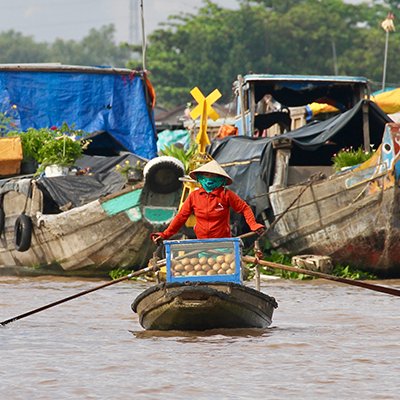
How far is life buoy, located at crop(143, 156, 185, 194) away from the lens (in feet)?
47.7

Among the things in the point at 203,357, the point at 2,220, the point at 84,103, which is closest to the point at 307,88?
the point at 84,103

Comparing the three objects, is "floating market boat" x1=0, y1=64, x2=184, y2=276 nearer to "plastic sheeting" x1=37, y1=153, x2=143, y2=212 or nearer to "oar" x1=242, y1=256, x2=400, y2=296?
"plastic sheeting" x1=37, y1=153, x2=143, y2=212

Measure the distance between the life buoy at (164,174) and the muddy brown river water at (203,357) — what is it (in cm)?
292

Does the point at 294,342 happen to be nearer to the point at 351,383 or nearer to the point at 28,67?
the point at 351,383

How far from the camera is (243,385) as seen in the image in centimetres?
714

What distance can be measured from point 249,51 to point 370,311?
4423 cm

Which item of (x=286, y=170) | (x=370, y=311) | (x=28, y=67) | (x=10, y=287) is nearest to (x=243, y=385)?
(x=370, y=311)

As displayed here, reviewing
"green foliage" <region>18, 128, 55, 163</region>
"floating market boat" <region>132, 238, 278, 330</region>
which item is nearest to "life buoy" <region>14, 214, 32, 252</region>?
"green foliage" <region>18, 128, 55, 163</region>

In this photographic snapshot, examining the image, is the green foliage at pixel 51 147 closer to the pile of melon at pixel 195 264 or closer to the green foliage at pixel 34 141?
the green foliage at pixel 34 141

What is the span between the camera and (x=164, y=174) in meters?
14.8

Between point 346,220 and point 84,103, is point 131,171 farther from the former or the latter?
point 84,103

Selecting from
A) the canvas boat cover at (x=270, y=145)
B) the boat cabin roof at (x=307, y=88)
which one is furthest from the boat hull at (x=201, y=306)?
the boat cabin roof at (x=307, y=88)

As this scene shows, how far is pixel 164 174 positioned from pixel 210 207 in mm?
5213

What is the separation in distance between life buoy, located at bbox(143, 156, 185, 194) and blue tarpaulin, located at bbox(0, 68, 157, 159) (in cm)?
566
